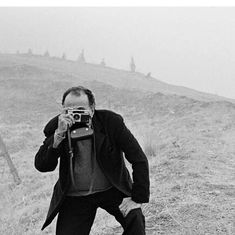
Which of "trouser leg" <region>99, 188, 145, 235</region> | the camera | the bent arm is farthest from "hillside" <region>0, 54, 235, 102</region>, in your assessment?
the camera

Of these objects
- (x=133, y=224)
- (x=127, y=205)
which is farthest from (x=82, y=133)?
(x=133, y=224)

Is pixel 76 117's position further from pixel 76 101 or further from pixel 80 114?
pixel 76 101

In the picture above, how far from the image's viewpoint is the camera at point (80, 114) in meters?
2.94

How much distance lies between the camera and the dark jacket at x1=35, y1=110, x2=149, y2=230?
10.1 ft

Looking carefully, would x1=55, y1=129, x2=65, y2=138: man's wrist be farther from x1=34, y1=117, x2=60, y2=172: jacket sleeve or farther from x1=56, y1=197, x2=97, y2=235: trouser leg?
x1=56, y1=197, x2=97, y2=235: trouser leg

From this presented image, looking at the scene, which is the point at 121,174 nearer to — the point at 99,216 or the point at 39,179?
the point at 99,216

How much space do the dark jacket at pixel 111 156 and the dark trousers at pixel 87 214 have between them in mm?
89

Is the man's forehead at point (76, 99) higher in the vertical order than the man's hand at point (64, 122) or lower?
higher

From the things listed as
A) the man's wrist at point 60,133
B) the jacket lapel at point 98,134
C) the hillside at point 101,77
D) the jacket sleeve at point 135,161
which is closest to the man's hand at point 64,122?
the man's wrist at point 60,133

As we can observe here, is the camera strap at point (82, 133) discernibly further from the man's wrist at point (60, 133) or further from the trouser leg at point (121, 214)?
the trouser leg at point (121, 214)

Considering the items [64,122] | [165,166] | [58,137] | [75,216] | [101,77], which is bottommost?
[101,77]

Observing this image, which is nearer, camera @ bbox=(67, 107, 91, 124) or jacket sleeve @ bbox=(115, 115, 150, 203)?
camera @ bbox=(67, 107, 91, 124)

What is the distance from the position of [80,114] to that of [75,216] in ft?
2.74

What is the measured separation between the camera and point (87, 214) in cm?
322
